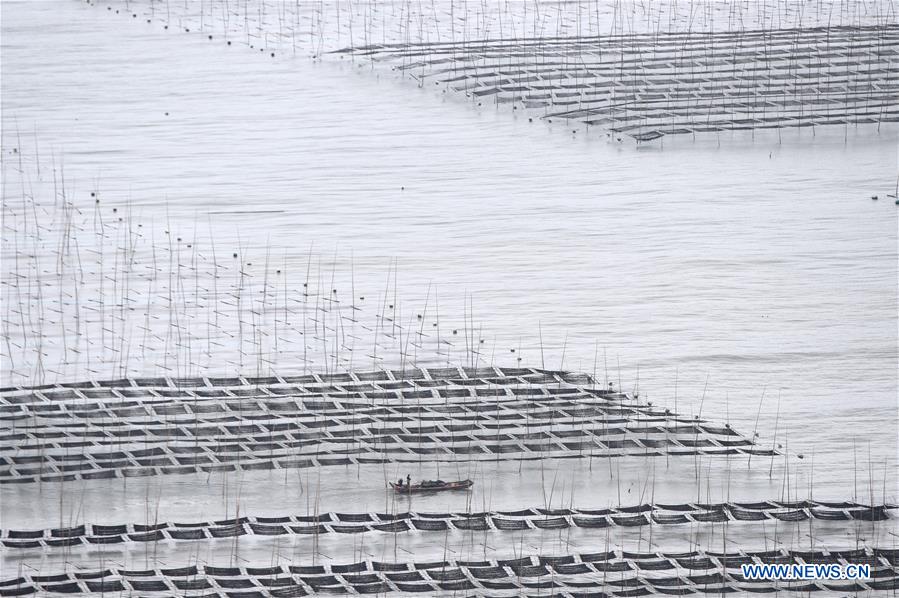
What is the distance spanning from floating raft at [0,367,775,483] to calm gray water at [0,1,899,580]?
513 mm

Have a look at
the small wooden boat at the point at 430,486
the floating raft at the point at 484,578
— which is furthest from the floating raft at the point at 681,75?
the floating raft at the point at 484,578

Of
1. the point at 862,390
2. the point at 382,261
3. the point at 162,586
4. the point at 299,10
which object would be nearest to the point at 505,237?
the point at 382,261

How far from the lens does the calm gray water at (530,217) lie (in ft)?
63.9

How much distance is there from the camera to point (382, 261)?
23438 millimetres

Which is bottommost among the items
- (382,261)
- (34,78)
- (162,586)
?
(162,586)

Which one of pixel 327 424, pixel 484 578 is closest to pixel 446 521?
pixel 484 578

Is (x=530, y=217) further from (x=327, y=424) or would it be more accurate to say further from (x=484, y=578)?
(x=484, y=578)

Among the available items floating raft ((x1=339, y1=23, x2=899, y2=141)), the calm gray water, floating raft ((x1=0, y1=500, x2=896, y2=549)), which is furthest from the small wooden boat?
floating raft ((x1=339, y1=23, x2=899, y2=141))

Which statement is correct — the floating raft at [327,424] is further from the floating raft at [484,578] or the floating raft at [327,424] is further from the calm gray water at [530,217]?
the floating raft at [484,578]

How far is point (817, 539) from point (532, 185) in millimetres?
11917

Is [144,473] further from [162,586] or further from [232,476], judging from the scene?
[162,586]

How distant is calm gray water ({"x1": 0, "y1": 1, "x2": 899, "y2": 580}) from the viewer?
1947cm

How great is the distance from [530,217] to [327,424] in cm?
796

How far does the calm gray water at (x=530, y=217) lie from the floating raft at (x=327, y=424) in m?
0.51
